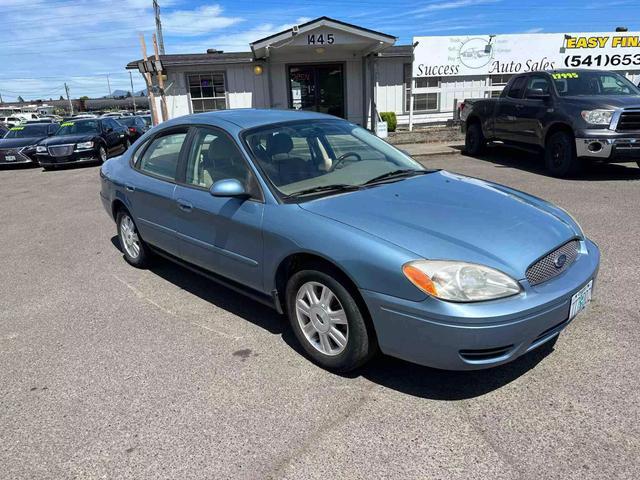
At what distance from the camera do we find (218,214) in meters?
3.63

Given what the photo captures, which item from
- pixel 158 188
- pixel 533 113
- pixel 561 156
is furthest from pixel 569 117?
pixel 158 188

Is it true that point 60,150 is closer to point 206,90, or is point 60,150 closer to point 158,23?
point 206,90

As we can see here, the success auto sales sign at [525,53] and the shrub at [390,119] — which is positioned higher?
the success auto sales sign at [525,53]

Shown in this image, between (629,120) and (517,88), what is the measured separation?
2.76 meters

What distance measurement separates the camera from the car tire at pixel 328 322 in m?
2.85

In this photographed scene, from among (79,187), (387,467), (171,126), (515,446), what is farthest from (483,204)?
(79,187)

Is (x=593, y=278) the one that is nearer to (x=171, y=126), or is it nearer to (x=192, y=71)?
(x=171, y=126)

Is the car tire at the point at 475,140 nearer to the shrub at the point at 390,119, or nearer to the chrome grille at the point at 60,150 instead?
the shrub at the point at 390,119

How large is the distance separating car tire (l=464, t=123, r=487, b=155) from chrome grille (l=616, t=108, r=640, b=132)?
12.8ft

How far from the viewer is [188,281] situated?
4.83m

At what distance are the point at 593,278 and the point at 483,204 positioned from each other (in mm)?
791

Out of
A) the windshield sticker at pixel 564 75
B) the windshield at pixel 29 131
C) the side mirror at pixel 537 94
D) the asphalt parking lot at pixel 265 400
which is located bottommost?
the asphalt parking lot at pixel 265 400

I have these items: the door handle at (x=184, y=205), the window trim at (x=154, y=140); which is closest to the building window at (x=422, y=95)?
the window trim at (x=154, y=140)

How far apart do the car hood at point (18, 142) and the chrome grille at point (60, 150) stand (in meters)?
2.39
